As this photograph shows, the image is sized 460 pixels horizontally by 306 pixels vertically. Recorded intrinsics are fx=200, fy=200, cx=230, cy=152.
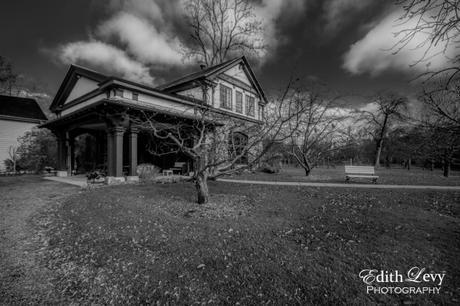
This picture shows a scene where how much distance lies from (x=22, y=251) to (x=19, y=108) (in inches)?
943

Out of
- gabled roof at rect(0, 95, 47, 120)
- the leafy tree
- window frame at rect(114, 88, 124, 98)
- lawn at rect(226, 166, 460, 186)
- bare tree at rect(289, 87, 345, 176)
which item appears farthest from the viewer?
gabled roof at rect(0, 95, 47, 120)

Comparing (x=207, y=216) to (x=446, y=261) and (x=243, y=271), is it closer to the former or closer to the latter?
(x=243, y=271)

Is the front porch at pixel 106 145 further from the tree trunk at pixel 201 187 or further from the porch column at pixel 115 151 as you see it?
the tree trunk at pixel 201 187

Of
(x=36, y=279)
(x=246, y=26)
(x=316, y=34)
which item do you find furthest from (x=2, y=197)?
(x=246, y=26)

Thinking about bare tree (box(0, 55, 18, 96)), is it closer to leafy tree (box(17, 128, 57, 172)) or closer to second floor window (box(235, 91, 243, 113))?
leafy tree (box(17, 128, 57, 172))

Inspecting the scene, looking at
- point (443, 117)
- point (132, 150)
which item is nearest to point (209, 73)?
point (132, 150)

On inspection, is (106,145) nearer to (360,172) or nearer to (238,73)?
(238,73)

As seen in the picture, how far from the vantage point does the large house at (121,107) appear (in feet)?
31.6

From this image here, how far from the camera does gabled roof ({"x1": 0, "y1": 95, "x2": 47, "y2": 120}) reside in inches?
725

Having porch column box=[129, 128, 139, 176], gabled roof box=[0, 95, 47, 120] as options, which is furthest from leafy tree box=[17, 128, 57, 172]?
porch column box=[129, 128, 139, 176]

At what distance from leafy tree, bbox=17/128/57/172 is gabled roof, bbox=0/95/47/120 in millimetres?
3147

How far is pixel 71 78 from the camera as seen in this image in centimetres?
1445

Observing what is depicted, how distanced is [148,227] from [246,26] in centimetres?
2065

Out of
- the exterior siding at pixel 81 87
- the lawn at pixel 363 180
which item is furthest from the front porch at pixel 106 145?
the lawn at pixel 363 180
